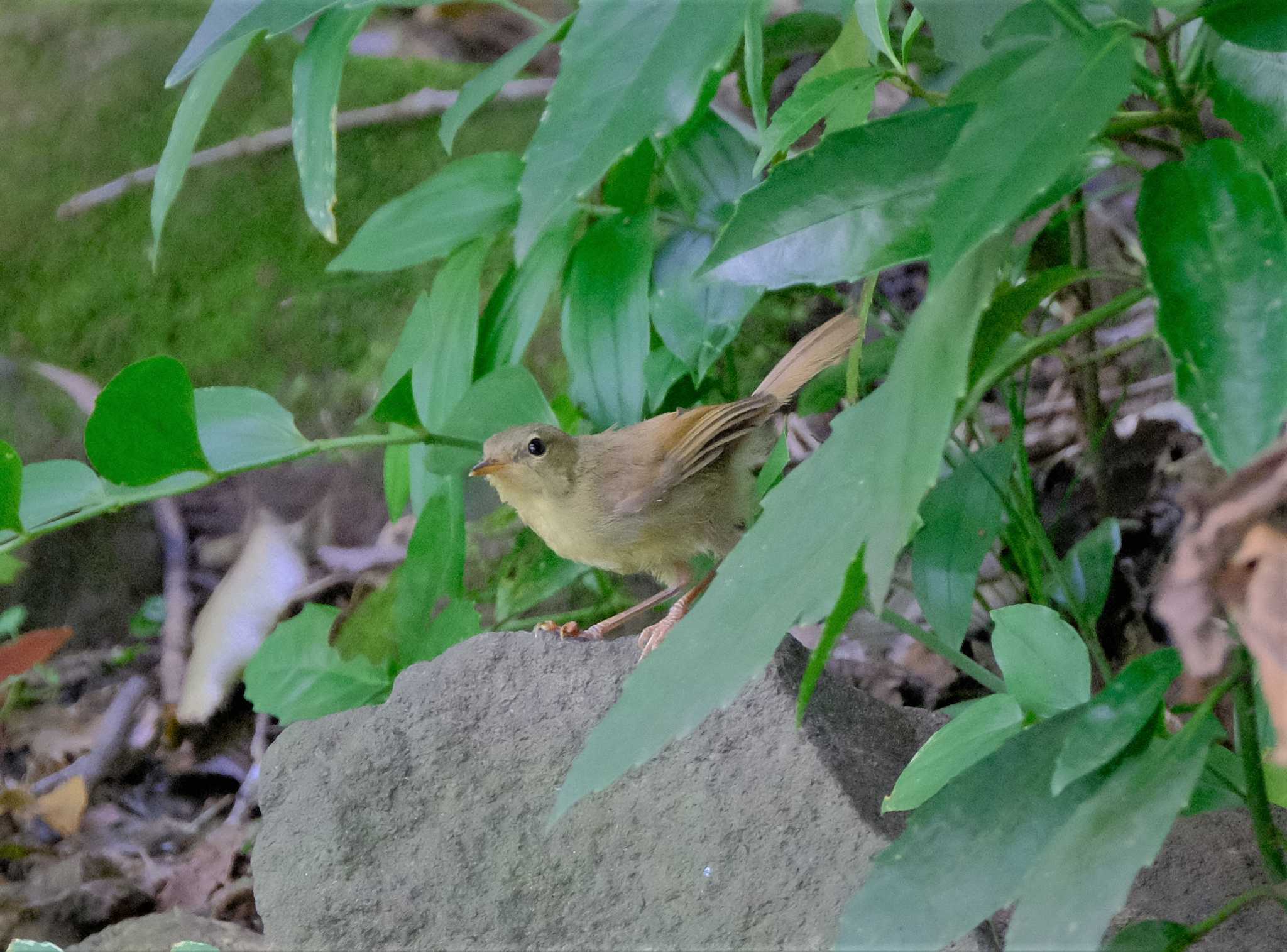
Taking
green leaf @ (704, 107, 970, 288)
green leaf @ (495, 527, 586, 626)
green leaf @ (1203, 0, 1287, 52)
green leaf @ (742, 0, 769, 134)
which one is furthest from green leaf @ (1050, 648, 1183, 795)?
green leaf @ (495, 527, 586, 626)

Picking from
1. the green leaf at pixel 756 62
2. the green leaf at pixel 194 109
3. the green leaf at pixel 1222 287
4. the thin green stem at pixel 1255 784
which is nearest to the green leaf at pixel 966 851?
the thin green stem at pixel 1255 784

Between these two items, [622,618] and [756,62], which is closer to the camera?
[756,62]

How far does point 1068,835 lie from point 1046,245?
7.23 ft

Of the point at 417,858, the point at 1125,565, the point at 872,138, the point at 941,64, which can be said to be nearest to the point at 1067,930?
the point at 872,138

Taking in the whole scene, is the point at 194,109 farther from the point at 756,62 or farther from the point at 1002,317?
the point at 1002,317

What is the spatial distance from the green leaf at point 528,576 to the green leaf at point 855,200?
5.92ft

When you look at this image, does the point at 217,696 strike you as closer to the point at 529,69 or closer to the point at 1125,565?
the point at 1125,565

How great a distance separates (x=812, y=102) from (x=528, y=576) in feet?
5.32

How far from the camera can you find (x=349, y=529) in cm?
437

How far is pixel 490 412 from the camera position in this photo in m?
2.53

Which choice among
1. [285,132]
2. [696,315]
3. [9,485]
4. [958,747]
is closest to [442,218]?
[696,315]

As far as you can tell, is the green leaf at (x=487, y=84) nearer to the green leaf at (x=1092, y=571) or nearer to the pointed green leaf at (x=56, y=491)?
the pointed green leaf at (x=56, y=491)

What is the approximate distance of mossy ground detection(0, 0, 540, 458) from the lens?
447 centimetres

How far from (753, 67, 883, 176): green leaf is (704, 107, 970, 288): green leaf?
0.37 metres
